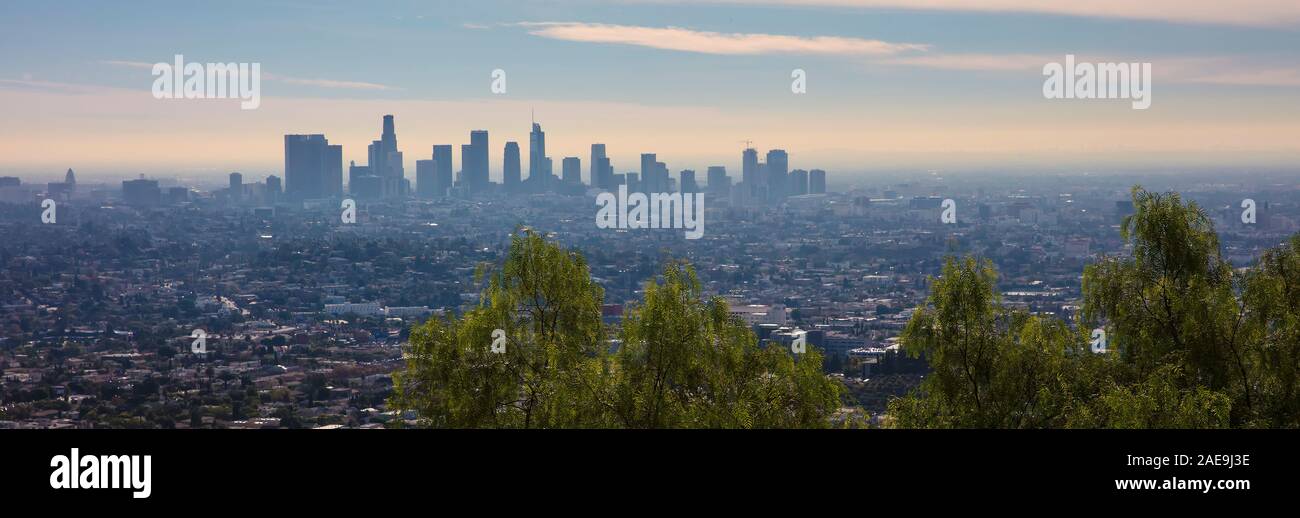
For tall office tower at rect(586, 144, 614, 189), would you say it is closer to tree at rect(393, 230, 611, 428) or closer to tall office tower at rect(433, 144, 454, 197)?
tall office tower at rect(433, 144, 454, 197)

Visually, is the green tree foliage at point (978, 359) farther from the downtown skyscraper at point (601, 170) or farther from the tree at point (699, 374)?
the downtown skyscraper at point (601, 170)

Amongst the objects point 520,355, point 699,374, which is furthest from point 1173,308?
point 520,355

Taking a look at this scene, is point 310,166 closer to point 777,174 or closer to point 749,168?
point 749,168

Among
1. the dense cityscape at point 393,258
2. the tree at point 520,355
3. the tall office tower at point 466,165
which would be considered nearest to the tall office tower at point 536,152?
the dense cityscape at point 393,258

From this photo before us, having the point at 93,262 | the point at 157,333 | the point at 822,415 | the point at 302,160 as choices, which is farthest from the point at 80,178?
the point at 822,415
